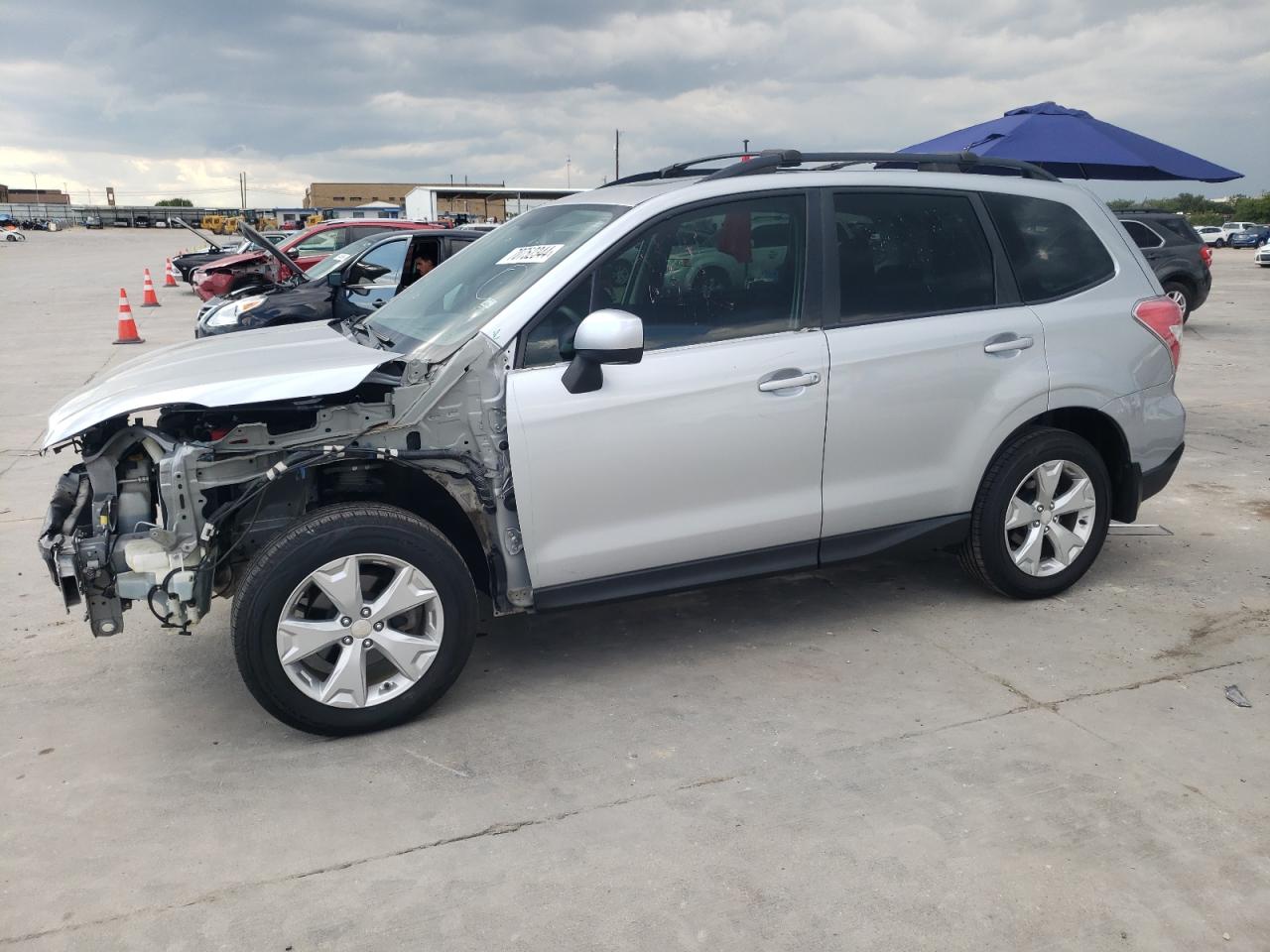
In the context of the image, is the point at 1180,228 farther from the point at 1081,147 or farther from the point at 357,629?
the point at 357,629

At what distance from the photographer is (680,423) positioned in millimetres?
3816

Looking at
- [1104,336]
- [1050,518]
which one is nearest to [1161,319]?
[1104,336]

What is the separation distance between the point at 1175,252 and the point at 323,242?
13.2 meters

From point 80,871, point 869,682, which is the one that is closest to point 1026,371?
point 869,682

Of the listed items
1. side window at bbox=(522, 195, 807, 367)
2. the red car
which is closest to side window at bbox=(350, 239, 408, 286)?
the red car

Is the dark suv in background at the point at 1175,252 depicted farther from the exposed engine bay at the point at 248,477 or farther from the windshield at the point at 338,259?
the exposed engine bay at the point at 248,477

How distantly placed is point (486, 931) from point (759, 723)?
53.9 inches

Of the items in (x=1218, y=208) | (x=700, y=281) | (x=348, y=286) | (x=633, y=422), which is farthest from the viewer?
(x=1218, y=208)

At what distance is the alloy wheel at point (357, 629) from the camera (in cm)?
347

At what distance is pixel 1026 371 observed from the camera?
176 inches

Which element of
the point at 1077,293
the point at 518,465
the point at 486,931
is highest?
the point at 1077,293

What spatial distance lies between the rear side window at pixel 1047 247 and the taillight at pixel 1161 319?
0.73ft

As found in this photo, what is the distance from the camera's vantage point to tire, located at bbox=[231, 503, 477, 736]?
11.2 ft

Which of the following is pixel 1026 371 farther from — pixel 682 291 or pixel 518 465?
pixel 518 465
